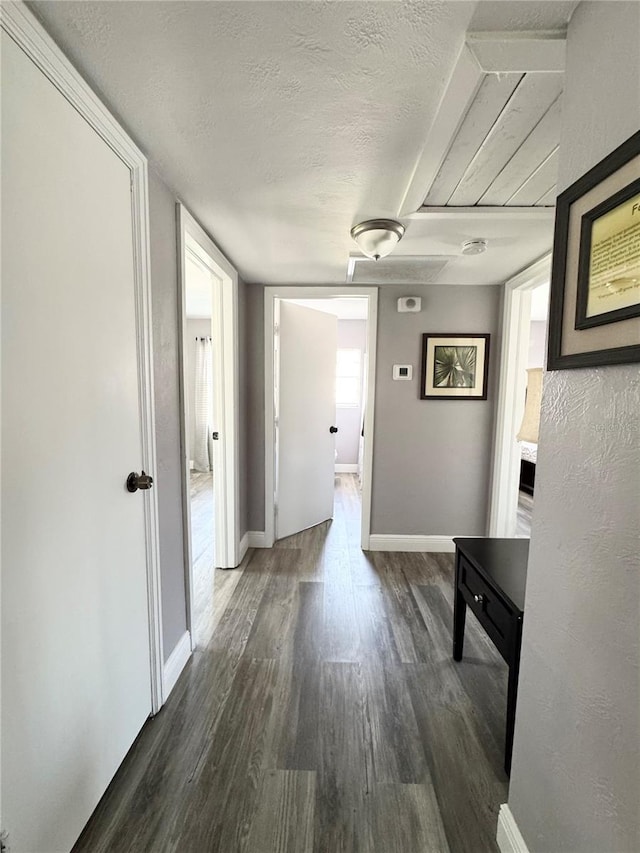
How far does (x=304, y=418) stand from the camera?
3.26 metres

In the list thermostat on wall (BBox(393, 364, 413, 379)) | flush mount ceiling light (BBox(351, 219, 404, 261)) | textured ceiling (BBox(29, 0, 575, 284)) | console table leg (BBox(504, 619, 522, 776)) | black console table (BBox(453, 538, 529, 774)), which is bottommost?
console table leg (BBox(504, 619, 522, 776))

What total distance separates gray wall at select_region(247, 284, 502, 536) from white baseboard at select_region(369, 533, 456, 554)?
0.17 ft

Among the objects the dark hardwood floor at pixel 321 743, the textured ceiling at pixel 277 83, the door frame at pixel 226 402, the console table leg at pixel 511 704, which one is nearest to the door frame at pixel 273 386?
the door frame at pixel 226 402

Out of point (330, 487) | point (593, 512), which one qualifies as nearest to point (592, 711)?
point (593, 512)

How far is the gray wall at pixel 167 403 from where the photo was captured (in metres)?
1.42

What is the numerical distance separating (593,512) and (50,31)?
164 cm

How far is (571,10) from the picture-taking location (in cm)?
80

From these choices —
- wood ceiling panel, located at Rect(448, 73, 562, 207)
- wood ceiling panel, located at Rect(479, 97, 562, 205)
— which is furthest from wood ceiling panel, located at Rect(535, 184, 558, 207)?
wood ceiling panel, located at Rect(448, 73, 562, 207)

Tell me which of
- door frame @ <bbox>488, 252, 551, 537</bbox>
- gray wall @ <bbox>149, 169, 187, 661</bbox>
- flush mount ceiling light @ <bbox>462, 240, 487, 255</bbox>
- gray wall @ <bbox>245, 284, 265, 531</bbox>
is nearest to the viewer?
gray wall @ <bbox>149, 169, 187, 661</bbox>

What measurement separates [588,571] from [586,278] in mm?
616

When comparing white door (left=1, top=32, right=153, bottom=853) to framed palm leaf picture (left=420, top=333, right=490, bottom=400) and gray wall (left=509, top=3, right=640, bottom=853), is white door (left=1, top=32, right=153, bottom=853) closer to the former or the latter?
gray wall (left=509, top=3, right=640, bottom=853)

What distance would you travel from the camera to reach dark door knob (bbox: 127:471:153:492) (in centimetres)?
125

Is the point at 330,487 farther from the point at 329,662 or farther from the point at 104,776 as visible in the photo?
the point at 104,776

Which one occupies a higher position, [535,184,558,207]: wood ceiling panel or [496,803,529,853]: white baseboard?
[535,184,558,207]: wood ceiling panel
